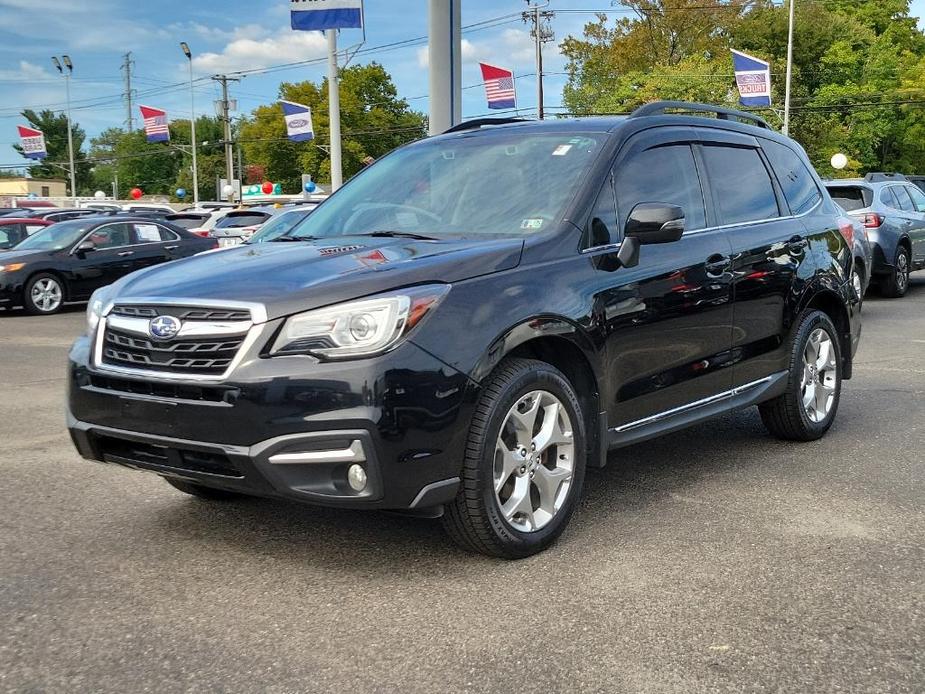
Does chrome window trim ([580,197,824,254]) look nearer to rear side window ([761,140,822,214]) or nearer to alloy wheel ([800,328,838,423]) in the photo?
rear side window ([761,140,822,214])

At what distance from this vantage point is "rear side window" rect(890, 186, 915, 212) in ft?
51.8

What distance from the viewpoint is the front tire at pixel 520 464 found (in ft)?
12.0

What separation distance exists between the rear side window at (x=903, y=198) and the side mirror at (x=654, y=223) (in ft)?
42.3

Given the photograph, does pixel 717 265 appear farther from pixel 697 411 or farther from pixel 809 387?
pixel 809 387

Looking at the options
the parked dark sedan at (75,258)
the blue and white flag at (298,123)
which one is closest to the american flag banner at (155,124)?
the blue and white flag at (298,123)

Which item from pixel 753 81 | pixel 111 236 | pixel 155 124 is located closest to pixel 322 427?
pixel 111 236

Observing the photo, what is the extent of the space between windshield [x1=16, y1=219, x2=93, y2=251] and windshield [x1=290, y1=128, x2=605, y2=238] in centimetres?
1224

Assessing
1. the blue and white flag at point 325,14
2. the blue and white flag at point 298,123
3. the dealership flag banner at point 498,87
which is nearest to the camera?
the blue and white flag at point 325,14

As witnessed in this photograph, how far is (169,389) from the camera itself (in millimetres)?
3588

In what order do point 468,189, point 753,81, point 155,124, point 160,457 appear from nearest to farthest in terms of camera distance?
point 160,457
point 468,189
point 753,81
point 155,124

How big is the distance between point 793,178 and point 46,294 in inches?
505

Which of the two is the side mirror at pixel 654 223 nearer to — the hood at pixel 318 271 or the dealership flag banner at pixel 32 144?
the hood at pixel 318 271

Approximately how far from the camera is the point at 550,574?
379cm

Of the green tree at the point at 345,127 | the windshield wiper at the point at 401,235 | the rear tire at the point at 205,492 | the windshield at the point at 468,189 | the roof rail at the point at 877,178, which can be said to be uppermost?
the green tree at the point at 345,127
